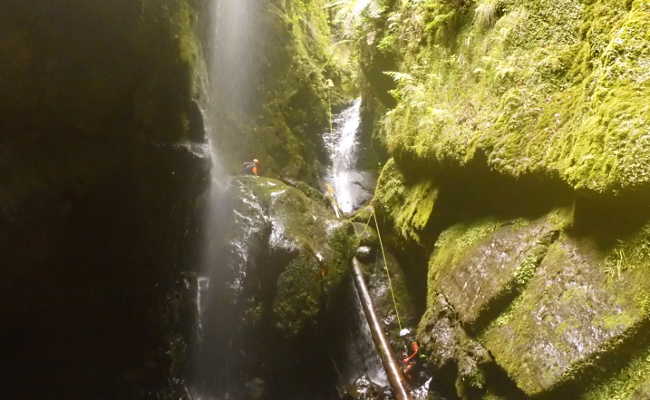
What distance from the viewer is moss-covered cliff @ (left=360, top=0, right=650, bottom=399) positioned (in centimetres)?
328

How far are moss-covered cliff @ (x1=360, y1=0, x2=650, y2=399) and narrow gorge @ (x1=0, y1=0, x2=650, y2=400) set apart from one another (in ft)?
0.07

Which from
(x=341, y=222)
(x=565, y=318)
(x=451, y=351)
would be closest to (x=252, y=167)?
(x=341, y=222)

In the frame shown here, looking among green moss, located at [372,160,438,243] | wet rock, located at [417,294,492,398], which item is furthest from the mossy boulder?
wet rock, located at [417,294,492,398]

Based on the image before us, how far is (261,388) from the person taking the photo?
6.22 metres

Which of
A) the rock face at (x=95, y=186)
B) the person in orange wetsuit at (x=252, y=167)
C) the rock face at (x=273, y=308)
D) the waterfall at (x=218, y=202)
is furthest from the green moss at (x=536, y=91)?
the rock face at (x=95, y=186)

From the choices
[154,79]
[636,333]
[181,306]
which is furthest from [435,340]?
[154,79]

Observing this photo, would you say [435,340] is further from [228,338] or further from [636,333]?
[228,338]

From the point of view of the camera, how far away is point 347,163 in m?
11.7

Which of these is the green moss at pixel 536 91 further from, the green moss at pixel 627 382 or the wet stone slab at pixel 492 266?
the green moss at pixel 627 382

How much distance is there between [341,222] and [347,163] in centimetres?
445

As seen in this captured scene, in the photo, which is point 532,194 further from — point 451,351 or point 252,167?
point 252,167

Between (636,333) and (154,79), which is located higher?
(154,79)

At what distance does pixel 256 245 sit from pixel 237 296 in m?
0.93

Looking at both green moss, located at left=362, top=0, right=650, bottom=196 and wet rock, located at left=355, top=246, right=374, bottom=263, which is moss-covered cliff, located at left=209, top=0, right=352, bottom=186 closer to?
wet rock, located at left=355, top=246, right=374, bottom=263
